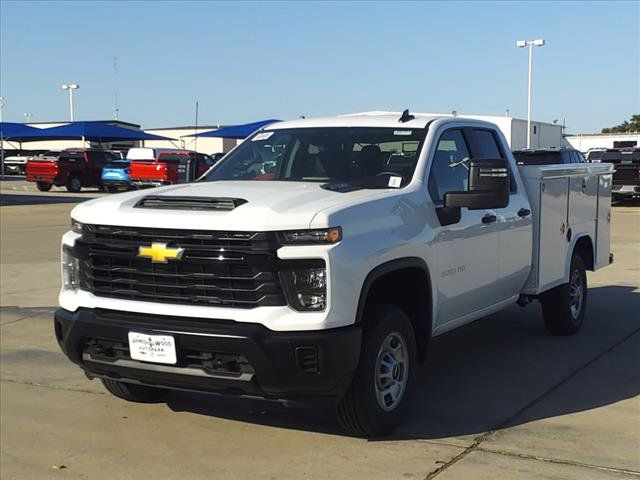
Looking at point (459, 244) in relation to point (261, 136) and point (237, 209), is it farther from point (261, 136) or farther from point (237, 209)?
point (261, 136)

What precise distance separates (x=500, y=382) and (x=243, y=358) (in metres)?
2.54

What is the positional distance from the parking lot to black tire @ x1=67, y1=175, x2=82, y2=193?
26007mm

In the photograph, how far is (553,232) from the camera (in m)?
6.66

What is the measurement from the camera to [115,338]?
429 cm

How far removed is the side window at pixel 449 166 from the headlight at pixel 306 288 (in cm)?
136

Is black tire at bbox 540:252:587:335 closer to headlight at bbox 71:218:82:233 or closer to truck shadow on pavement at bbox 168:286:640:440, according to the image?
truck shadow on pavement at bbox 168:286:640:440

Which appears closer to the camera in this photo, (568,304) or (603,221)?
(568,304)

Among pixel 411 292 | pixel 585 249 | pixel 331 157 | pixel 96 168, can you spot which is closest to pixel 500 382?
pixel 411 292

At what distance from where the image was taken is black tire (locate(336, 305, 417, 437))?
4.34 meters

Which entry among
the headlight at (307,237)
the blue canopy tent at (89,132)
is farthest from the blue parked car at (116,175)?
the headlight at (307,237)

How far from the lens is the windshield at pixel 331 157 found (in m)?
5.20

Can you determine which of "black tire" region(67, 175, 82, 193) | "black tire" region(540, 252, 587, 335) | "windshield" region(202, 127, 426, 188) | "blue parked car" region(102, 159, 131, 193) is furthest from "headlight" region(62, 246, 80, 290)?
"black tire" region(67, 175, 82, 193)

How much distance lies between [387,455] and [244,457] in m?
0.80

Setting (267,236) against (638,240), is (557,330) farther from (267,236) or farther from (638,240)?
(638,240)
